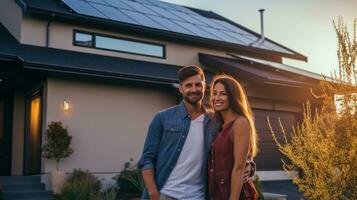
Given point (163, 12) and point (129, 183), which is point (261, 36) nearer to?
point (163, 12)

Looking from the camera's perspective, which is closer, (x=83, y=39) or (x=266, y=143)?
(x=83, y=39)

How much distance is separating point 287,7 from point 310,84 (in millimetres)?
2390

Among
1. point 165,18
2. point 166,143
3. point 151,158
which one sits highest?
point 165,18

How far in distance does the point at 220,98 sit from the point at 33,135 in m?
9.77

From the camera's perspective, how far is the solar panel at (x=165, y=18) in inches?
548

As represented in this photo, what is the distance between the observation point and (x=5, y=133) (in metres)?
13.0

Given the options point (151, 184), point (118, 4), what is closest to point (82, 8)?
point (118, 4)

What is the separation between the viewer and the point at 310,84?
1458cm

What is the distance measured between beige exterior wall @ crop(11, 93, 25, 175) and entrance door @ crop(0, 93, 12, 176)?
102 millimetres

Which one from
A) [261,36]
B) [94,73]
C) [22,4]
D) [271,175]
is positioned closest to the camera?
[94,73]

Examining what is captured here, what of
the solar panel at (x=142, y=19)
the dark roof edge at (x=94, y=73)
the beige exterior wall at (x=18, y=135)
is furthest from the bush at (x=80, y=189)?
the solar panel at (x=142, y=19)

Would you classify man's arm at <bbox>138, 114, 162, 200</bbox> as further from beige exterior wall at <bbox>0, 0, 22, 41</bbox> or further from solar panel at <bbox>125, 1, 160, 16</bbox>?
solar panel at <bbox>125, 1, 160, 16</bbox>

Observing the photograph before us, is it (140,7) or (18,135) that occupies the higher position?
(140,7)

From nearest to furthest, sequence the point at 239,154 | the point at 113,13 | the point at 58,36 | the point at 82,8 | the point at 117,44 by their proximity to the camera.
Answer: the point at 239,154
the point at 58,36
the point at 82,8
the point at 117,44
the point at 113,13
